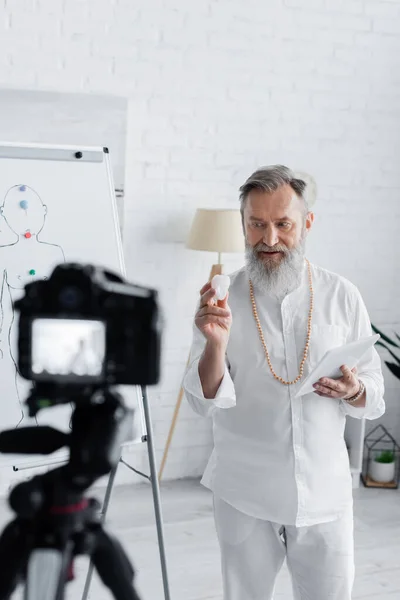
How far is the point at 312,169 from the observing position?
12.3ft

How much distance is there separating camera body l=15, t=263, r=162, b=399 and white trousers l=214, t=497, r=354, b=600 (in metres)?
1.11

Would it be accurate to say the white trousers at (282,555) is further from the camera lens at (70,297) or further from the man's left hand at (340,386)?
the camera lens at (70,297)

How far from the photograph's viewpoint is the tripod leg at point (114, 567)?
0.79 meters

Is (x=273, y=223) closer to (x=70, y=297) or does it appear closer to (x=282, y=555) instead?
(x=282, y=555)

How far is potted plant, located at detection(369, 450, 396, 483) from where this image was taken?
383 cm

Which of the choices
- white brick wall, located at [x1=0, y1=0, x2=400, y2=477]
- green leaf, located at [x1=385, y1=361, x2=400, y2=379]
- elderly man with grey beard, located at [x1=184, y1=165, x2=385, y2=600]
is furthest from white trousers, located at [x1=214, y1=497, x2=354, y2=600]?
green leaf, located at [x1=385, y1=361, x2=400, y2=379]

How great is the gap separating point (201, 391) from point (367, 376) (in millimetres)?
431

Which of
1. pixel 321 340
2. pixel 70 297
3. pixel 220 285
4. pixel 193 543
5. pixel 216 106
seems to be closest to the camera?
pixel 70 297

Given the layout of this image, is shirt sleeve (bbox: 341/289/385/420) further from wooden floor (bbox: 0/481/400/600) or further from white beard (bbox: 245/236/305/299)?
wooden floor (bbox: 0/481/400/600)

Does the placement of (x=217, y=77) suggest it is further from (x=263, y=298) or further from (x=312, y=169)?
(x=263, y=298)

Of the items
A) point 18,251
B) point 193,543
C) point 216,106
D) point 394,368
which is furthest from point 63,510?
point 394,368

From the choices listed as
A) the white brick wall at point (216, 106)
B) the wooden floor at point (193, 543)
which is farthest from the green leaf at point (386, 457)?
the white brick wall at point (216, 106)

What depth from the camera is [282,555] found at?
1.79 metres

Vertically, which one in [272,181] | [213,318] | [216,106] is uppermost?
[216,106]
